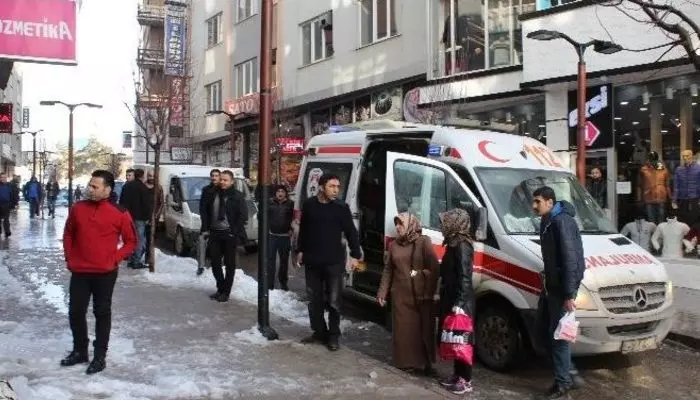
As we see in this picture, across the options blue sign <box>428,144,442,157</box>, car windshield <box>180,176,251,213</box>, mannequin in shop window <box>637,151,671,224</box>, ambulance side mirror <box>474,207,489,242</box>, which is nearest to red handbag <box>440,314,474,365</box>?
ambulance side mirror <box>474,207,489,242</box>

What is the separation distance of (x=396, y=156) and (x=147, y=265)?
265 inches

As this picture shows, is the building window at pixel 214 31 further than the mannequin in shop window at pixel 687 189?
Yes

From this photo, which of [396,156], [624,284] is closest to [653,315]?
[624,284]

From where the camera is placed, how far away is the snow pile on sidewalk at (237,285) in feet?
29.7

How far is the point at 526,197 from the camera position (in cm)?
766

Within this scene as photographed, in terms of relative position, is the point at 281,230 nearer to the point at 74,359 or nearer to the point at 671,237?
the point at 74,359

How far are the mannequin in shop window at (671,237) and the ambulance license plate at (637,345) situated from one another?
6.70 metres

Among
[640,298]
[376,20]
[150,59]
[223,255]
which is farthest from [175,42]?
[640,298]

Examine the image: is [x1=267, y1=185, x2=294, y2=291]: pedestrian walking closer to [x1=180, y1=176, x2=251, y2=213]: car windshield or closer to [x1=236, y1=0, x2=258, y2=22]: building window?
[x1=180, y1=176, x2=251, y2=213]: car windshield

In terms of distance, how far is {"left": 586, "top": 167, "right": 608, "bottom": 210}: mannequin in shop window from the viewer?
14392mm

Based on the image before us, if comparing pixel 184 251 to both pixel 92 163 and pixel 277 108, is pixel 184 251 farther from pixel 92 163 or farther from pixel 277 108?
pixel 92 163

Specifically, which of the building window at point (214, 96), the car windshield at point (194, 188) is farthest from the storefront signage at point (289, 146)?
the building window at point (214, 96)

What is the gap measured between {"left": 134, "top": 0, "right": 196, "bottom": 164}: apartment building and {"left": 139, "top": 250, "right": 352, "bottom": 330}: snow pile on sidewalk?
8382 millimetres

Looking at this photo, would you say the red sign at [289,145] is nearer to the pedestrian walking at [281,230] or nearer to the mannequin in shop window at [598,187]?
the mannequin in shop window at [598,187]
